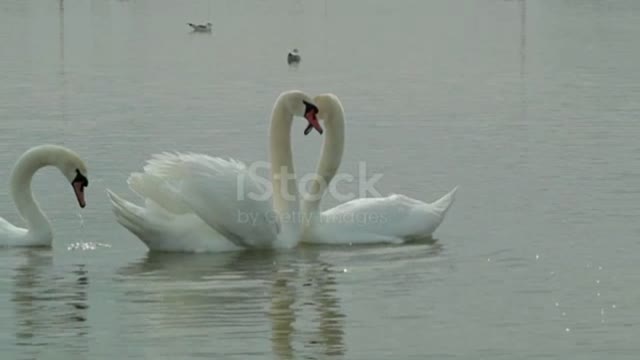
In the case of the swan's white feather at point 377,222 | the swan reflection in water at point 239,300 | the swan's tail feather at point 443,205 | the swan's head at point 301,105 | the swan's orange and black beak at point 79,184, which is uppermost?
the swan's head at point 301,105

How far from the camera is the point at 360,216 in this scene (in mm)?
14398

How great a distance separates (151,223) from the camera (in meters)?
13.6

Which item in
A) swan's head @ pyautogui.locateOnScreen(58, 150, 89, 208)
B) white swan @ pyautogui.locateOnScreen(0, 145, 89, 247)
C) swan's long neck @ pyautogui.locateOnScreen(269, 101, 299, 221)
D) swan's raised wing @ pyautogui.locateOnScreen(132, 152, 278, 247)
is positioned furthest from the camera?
swan's long neck @ pyautogui.locateOnScreen(269, 101, 299, 221)

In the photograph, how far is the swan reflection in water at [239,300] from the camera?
34.8ft

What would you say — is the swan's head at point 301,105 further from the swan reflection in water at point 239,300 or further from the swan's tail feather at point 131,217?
the swan's tail feather at point 131,217

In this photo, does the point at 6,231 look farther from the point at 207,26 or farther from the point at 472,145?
the point at 207,26

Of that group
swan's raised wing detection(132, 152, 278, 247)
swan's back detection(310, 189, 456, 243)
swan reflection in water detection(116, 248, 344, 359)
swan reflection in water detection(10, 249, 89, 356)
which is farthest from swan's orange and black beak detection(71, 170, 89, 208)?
swan's back detection(310, 189, 456, 243)

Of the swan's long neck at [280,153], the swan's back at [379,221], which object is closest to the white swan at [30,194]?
the swan's long neck at [280,153]

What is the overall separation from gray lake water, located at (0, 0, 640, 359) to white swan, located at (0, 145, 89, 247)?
0.23m

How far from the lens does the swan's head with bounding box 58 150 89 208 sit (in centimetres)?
1425

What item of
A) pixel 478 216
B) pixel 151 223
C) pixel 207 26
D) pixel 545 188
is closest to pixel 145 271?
pixel 151 223

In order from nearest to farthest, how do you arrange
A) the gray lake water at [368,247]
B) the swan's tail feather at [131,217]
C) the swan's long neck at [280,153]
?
the gray lake water at [368,247], the swan's tail feather at [131,217], the swan's long neck at [280,153]

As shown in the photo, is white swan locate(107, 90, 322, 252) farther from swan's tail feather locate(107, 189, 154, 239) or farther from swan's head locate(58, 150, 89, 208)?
swan's head locate(58, 150, 89, 208)

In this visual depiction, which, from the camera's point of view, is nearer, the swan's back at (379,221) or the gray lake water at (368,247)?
the gray lake water at (368,247)
